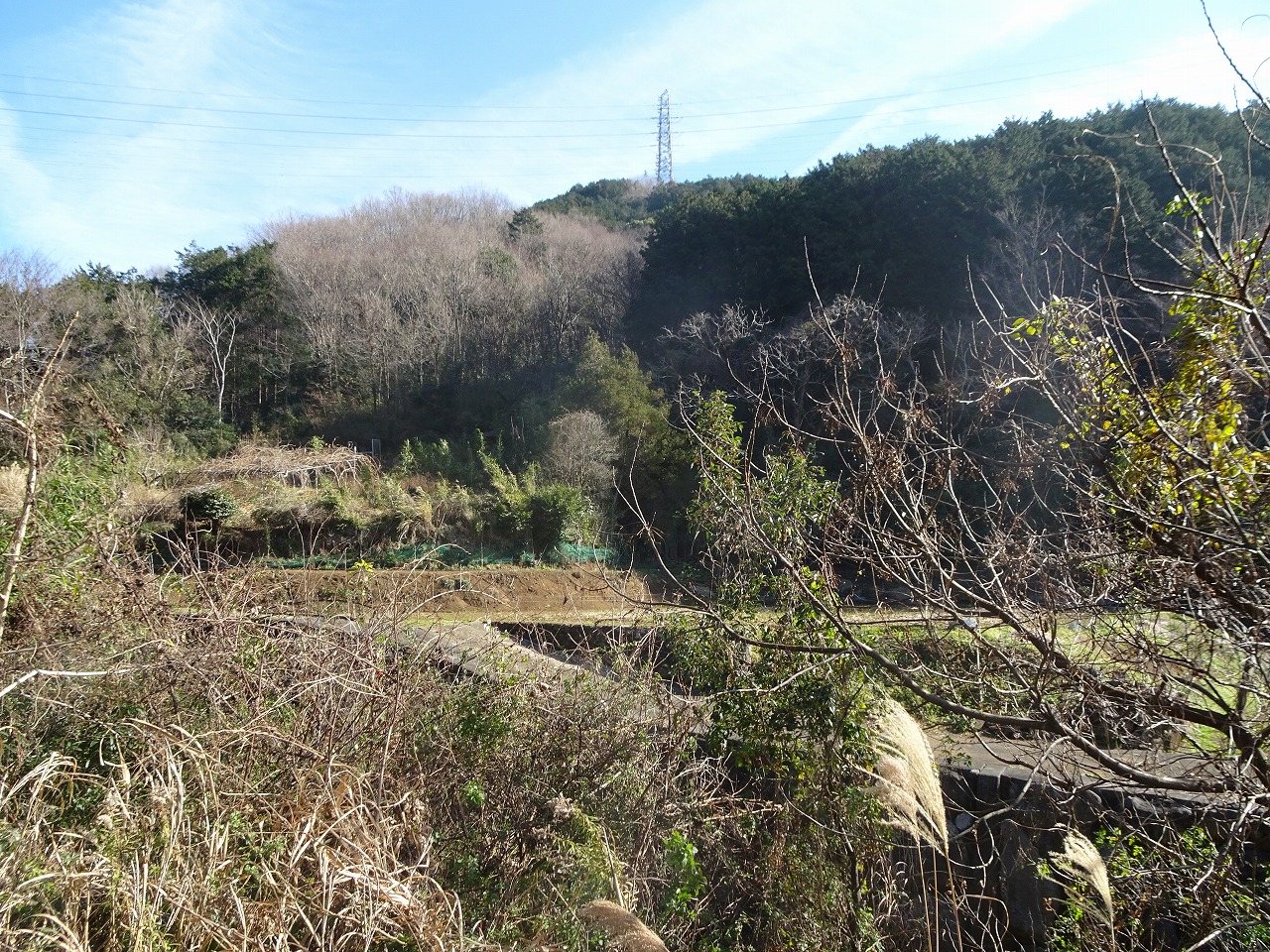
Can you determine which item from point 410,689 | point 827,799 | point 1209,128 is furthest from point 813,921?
point 1209,128

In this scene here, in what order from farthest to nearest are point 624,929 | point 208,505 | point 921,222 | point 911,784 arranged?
point 921,222 < point 208,505 < point 911,784 < point 624,929

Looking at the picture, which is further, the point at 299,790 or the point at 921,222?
the point at 921,222

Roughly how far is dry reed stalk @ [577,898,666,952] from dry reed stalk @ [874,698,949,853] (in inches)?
39.5

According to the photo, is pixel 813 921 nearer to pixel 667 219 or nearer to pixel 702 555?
pixel 702 555

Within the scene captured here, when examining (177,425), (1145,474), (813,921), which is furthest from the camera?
(177,425)

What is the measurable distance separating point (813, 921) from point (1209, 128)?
23.4 metres

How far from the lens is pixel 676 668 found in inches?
221

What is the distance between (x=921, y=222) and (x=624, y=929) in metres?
25.6

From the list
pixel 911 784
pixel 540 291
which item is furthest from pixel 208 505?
pixel 540 291

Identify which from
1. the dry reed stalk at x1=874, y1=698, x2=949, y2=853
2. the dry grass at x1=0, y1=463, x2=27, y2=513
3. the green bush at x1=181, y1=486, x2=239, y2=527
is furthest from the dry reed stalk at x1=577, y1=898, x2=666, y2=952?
the green bush at x1=181, y1=486, x2=239, y2=527

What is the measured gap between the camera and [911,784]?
123 inches

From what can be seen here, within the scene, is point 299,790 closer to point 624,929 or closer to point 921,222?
point 624,929

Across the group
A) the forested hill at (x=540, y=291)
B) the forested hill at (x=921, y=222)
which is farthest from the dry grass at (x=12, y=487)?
the forested hill at (x=921, y=222)

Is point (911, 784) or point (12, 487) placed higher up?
point (12, 487)
